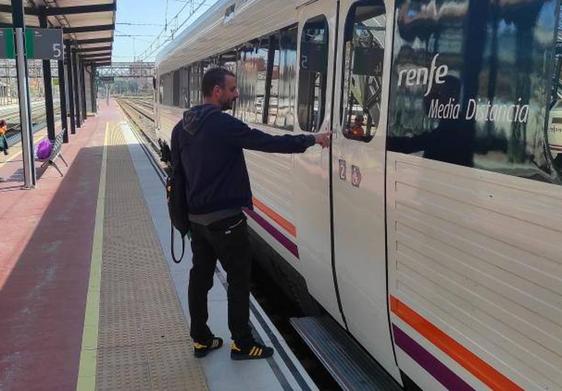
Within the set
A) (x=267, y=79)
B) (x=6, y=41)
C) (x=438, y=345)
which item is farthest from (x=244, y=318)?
(x=6, y=41)

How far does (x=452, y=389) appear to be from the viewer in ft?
8.36

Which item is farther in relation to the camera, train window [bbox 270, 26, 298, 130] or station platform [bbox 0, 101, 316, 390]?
train window [bbox 270, 26, 298, 130]

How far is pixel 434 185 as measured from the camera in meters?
2.55

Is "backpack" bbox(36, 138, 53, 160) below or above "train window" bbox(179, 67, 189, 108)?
below

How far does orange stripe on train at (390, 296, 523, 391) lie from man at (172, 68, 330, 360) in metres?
0.99

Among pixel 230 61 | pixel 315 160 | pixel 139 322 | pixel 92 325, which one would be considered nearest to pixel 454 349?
pixel 315 160

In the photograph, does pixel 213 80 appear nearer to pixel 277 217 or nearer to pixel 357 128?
pixel 357 128

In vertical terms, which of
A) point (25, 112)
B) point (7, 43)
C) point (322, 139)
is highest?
point (7, 43)

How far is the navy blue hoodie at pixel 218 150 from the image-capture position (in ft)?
10.9

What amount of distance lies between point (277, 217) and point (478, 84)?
2.85 metres

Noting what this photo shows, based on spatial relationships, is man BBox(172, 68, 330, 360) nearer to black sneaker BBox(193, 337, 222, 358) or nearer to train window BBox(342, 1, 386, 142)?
black sneaker BBox(193, 337, 222, 358)

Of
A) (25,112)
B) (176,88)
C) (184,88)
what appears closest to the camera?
(25,112)

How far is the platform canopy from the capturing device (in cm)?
1500

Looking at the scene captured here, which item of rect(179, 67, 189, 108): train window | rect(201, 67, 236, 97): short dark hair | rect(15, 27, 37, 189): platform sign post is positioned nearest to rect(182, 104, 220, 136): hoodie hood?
rect(201, 67, 236, 97): short dark hair
